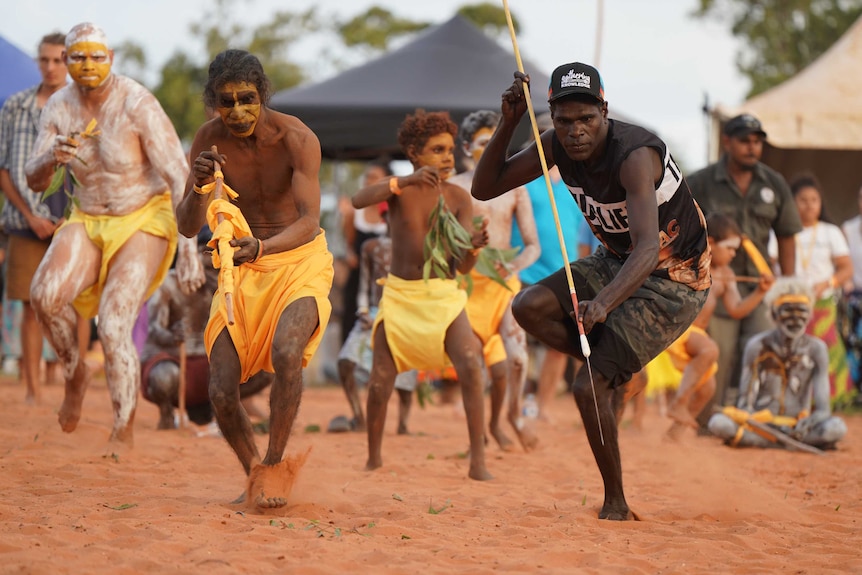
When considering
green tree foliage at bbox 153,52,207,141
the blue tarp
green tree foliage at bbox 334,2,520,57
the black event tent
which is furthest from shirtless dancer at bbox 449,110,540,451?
green tree foliage at bbox 334,2,520,57

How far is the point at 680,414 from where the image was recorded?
31.9 ft

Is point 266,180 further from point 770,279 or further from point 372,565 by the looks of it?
point 770,279

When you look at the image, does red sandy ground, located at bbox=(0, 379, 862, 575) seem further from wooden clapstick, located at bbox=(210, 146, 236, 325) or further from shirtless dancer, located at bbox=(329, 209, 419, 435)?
wooden clapstick, located at bbox=(210, 146, 236, 325)

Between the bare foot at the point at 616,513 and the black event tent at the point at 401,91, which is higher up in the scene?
the black event tent at the point at 401,91

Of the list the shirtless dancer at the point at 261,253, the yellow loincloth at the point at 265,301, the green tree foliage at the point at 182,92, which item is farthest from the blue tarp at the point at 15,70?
the green tree foliage at the point at 182,92

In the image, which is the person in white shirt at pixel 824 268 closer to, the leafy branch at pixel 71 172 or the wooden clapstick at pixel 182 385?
the wooden clapstick at pixel 182 385

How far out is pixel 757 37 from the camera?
28.2 m

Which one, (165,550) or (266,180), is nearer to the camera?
(165,550)

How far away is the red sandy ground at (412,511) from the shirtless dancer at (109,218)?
0.54 m

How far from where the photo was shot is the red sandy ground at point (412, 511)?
4789 millimetres

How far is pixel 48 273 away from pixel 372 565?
12.1 feet

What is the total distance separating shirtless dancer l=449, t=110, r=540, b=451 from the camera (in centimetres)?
874

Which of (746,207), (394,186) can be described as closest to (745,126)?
(746,207)

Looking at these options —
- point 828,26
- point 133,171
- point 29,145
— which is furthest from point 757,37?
point 133,171
